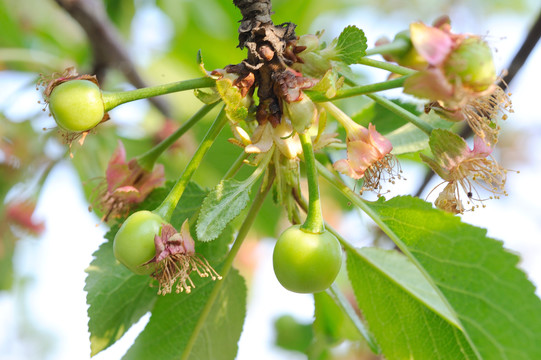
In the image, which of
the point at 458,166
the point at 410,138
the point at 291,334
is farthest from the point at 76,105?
the point at 291,334

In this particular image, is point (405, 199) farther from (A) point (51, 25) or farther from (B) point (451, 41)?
(A) point (51, 25)

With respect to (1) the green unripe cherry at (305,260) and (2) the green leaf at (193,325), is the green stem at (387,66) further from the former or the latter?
(2) the green leaf at (193,325)

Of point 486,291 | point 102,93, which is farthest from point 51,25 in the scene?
point 486,291

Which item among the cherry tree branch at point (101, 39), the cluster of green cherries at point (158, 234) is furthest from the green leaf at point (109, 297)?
the cherry tree branch at point (101, 39)

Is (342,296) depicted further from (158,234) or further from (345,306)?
(158,234)

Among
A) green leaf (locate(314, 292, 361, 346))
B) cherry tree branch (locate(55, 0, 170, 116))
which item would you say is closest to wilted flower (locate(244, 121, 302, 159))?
green leaf (locate(314, 292, 361, 346))

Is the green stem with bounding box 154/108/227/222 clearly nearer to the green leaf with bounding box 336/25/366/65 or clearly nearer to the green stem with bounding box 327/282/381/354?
the green leaf with bounding box 336/25/366/65
